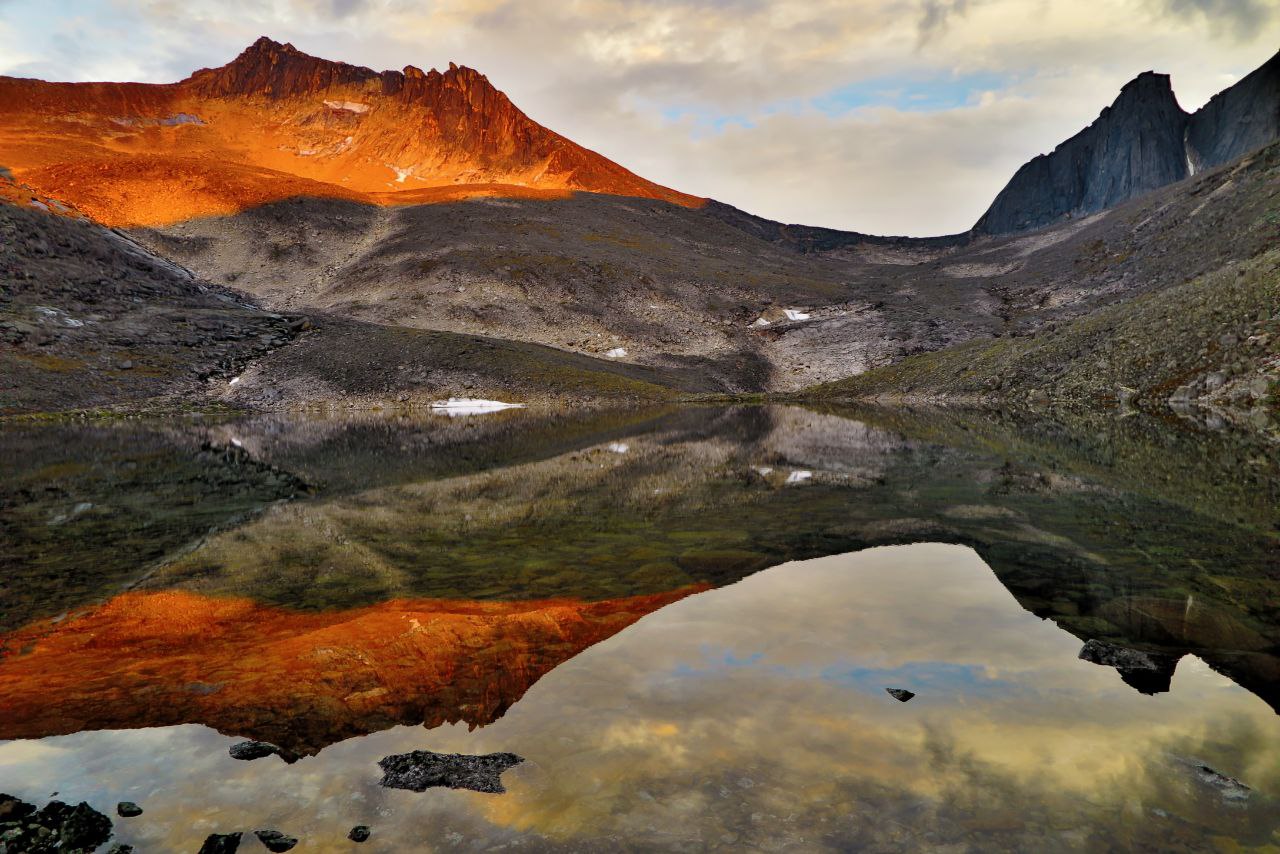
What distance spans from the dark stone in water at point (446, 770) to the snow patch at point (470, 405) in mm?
83356

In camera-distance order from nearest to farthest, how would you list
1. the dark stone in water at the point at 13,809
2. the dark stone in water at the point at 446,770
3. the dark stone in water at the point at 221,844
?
the dark stone in water at the point at 221,844
the dark stone in water at the point at 13,809
the dark stone in water at the point at 446,770

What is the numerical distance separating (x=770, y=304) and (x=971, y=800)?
15205 centimetres

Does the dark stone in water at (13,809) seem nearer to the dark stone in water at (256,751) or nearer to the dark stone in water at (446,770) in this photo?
the dark stone in water at (256,751)

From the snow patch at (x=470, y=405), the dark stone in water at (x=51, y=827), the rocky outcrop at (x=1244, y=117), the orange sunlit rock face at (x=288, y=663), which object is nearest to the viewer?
the dark stone in water at (x=51, y=827)

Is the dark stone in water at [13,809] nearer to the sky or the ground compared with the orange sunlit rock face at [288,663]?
nearer to the sky

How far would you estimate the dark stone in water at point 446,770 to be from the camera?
229 inches

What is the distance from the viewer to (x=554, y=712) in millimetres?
7090

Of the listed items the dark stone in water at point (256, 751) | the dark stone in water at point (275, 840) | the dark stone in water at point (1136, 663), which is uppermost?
the dark stone in water at point (1136, 663)

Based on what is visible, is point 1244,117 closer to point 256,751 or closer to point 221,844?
point 256,751

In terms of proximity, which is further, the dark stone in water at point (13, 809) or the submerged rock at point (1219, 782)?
the dark stone in water at point (13, 809)

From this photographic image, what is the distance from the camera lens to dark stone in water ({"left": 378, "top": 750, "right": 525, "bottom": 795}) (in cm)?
582

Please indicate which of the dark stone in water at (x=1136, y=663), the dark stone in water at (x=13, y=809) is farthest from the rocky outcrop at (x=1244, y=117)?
the dark stone in water at (x=13, y=809)

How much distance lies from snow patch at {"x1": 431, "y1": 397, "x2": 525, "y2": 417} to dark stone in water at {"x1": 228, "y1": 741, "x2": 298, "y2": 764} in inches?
3255

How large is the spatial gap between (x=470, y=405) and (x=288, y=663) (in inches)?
3301
